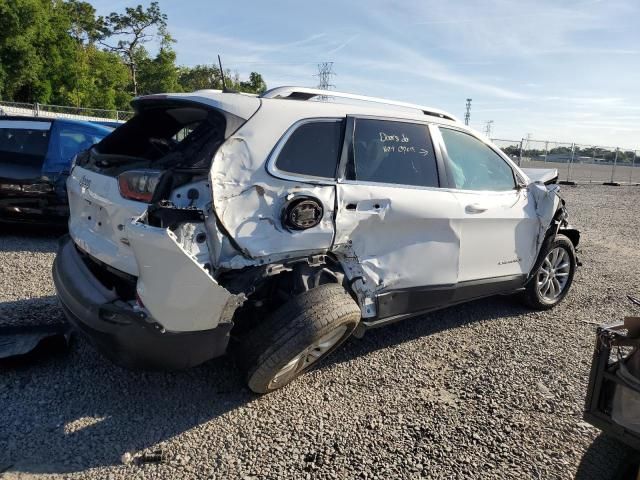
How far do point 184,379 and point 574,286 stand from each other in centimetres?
464

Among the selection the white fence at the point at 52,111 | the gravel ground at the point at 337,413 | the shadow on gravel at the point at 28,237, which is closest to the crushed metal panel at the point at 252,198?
the gravel ground at the point at 337,413

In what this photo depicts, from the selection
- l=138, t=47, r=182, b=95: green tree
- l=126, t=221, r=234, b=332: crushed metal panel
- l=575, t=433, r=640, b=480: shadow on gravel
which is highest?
l=138, t=47, r=182, b=95: green tree

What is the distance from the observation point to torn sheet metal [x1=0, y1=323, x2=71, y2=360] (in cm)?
338

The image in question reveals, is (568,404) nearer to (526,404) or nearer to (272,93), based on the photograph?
(526,404)

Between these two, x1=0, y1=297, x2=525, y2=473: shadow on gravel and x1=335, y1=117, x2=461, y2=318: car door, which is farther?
x1=335, y1=117, x2=461, y2=318: car door

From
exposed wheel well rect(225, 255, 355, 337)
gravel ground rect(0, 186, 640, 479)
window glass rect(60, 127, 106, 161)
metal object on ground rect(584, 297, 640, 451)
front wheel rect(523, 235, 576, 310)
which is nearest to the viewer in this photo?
metal object on ground rect(584, 297, 640, 451)

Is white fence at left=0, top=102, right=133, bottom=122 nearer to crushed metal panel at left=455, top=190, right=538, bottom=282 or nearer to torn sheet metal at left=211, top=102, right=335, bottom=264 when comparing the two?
crushed metal panel at left=455, top=190, right=538, bottom=282

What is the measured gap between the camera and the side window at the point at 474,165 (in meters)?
4.01

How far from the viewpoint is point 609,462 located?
2201mm

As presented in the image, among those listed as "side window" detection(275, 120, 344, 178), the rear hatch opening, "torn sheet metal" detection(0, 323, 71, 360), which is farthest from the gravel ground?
"side window" detection(275, 120, 344, 178)

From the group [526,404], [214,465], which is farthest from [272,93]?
[526,404]

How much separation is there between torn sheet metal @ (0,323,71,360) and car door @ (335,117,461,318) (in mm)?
2122

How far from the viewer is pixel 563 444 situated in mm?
2906

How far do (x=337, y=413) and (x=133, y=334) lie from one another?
1310 millimetres
